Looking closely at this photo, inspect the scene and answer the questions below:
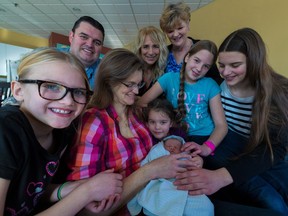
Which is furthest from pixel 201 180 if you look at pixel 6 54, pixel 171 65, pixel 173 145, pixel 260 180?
pixel 6 54

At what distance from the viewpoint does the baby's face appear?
49.6 inches

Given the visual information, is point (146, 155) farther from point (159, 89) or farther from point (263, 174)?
point (263, 174)

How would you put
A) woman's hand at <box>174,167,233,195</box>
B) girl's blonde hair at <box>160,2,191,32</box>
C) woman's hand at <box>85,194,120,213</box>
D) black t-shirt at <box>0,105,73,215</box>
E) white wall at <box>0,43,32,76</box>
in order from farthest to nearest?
white wall at <box>0,43,32,76</box> < girl's blonde hair at <box>160,2,191,32</box> < woman's hand at <box>174,167,233,195</box> < woman's hand at <box>85,194,120,213</box> < black t-shirt at <box>0,105,73,215</box>

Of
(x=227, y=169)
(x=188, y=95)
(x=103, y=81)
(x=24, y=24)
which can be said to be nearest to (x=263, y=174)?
(x=227, y=169)

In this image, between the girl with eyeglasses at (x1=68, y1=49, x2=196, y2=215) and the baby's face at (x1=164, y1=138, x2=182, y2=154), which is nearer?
the girl with eyeglasses at (x1=68, y1=49, x2=196, y2=215)

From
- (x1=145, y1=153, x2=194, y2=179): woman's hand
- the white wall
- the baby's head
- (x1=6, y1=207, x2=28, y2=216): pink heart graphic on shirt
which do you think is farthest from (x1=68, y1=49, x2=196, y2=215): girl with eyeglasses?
the white wall

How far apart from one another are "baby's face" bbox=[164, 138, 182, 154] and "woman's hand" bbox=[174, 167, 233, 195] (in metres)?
0.15

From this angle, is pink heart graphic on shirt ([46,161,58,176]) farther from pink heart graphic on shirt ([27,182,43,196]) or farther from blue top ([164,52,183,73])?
blue top ([164,52,183,73])

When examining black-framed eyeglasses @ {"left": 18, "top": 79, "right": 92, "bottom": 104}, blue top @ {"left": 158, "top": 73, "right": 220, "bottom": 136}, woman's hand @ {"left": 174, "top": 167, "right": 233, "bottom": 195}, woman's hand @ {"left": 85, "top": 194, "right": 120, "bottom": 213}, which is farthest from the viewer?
blue top @ {"left": 158, "top": 73, "right": 220, "bottom": 136}

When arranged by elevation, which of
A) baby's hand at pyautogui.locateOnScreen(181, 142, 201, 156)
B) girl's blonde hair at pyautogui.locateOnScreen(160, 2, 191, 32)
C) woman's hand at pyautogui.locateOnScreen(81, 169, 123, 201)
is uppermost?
girl's blonde hair at pyautogui.locateOnScreen(160, 2, 191, 32)

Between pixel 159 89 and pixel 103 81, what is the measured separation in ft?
1.84

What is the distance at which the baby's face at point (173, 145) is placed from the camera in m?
1.26

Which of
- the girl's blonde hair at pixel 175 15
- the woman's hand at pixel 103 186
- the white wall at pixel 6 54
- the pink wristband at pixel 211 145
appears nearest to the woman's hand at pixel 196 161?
the pink wristband at pixel 211 145

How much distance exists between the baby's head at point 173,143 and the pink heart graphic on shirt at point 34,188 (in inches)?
27.0
